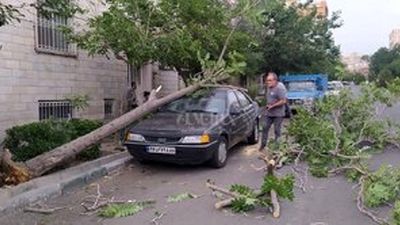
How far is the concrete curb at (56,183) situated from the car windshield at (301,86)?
13747mm

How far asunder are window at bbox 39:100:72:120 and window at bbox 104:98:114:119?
6.47 ft

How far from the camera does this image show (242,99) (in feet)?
36.4

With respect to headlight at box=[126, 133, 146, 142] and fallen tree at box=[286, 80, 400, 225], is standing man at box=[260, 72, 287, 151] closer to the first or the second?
fallen tree at box=[286, 80, 400, 225]

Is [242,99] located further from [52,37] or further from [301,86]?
[301,86]

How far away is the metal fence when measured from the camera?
11312 mm

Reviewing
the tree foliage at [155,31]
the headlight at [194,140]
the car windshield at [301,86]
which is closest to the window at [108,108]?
the tree foliage at [155,31]

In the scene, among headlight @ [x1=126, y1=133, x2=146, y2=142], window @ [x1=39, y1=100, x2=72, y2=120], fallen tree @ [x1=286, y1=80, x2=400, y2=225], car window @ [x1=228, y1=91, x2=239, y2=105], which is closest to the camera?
fallen tree @ [x1=286, y1=80, x2=400, y2=225]

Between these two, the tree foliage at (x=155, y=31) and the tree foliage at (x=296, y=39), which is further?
the tree foliage at (x=296, y=39)

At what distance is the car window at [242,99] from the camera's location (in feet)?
35.6

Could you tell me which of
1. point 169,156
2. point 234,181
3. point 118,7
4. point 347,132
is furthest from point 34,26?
point 347,132

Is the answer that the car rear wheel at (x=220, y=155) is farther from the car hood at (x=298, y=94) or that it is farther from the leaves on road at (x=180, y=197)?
the car hood at (x=298, y=94)

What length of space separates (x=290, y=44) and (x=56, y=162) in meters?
17.3

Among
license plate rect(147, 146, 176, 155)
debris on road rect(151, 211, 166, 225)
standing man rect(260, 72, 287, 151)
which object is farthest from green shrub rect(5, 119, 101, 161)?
standing man rect(260, 72, 287, 151)

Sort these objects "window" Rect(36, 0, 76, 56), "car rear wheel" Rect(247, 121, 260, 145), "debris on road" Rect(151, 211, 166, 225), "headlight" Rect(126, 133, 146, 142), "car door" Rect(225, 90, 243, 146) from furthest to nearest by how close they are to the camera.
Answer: "car rear wheel" Rect(247, 121, 260, 145) → "window" Rect(36, 0, 76, 56) → "car door" Rect(225, 90, 243, 146) → "headlight" Rect(126, 133, 146, 142) → "debris on road" Rect(151, 211, 166, 225)
